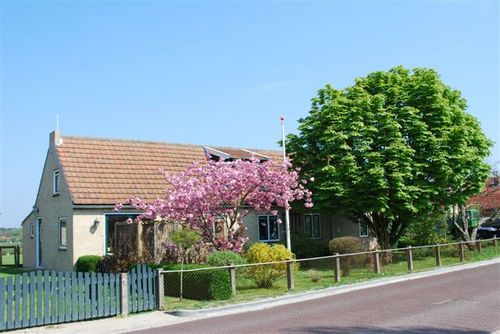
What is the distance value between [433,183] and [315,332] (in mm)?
16861

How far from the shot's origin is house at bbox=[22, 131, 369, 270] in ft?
72.5

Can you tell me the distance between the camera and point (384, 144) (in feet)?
80.3

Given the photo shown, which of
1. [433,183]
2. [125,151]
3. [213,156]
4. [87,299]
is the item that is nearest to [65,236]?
[125,151]

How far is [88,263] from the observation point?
20.5 m

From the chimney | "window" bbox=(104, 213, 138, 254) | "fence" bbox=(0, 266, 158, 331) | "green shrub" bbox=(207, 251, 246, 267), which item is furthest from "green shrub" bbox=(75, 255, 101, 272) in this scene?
"fence" bbox=(0, 266, 158, 331)

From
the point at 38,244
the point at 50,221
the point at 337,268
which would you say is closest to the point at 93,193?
the point at 50,221

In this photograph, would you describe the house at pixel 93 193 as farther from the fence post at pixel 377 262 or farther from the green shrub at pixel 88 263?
the fence post at pixel 377 262

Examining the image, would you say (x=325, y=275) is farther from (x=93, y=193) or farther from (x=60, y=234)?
(x=60, y=234)

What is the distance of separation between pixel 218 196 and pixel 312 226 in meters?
13.0

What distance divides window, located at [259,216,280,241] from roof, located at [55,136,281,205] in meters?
3.98

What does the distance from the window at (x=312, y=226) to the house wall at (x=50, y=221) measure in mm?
13802

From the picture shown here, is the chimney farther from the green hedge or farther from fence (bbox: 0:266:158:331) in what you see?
fence (bbox: 0:266:158:331)

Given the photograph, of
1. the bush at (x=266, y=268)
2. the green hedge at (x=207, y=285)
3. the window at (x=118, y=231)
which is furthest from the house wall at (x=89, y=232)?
the green hedge at (x=207, y=285)

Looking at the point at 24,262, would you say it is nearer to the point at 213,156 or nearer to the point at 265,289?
the point at 213,156
